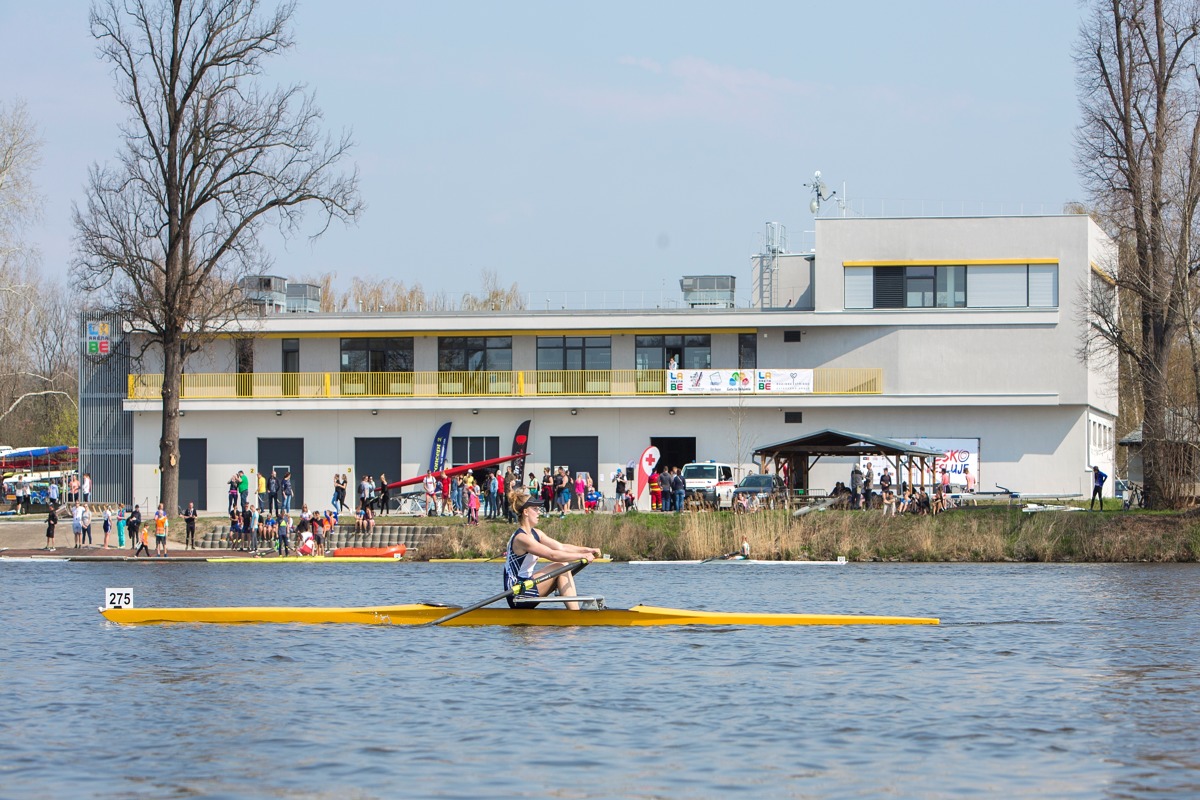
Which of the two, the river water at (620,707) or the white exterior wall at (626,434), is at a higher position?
the white exterior wall at (626,434)

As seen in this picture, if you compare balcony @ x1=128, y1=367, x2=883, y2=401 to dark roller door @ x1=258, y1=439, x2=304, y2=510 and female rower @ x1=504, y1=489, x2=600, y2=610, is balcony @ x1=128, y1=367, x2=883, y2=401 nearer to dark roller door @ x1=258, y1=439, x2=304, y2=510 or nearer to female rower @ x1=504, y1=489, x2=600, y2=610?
dark roller door @ x1=258, y1=439, x2=304, y2=510

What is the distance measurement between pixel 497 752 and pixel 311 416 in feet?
141

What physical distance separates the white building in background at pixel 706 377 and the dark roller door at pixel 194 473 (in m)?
0.07

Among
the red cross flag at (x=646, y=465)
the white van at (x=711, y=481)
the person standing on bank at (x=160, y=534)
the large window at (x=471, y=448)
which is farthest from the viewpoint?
the large window at (x=471, y=448)

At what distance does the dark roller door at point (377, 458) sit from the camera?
5419 centimetres

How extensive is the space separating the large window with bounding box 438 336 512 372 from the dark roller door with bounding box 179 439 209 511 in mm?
9229

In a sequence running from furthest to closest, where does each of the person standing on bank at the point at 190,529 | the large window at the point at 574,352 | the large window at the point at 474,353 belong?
the large window at the point at 474,353 → the large window at the point at 574,352 → the person standing on bank at the point at 190,529

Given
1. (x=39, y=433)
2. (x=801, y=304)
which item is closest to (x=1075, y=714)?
(x=801, y=304)

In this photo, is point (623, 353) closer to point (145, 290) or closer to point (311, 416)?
point (311, 416)

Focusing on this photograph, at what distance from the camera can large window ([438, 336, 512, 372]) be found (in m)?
55.4

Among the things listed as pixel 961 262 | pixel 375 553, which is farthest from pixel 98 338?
pixel 961 262

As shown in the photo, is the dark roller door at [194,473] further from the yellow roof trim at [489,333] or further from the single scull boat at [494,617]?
the single scull boat at [494,617]

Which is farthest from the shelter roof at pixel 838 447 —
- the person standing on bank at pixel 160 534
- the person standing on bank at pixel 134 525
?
the person standing on bank at pixel 134 525

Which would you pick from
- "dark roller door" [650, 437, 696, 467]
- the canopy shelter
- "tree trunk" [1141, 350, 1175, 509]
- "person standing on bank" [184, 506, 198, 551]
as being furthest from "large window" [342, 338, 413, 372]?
"tree trunk" [1141, 350, 1175, 509]
